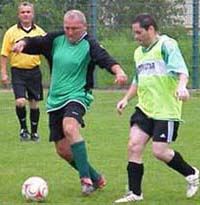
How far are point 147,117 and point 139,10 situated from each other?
16693mm

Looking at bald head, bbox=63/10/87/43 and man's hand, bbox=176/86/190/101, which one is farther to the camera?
bald head, bbox=63/10/87/43

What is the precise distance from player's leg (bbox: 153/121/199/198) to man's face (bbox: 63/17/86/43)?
1.20 m

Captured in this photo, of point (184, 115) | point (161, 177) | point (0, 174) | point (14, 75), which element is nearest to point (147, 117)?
point (161, 177)

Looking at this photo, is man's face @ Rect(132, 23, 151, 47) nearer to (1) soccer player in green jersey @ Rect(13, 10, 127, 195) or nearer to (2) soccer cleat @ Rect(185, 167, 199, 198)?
(1) soccer player in green jersey @ Rect(13, 10, 127, 195)

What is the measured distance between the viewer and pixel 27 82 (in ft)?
46.8

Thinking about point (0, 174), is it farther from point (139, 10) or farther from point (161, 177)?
point (139, 10)

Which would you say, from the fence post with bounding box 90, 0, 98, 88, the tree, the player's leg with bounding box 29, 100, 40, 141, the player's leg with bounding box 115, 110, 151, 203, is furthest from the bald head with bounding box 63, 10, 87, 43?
the tree

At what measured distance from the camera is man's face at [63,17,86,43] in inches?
360

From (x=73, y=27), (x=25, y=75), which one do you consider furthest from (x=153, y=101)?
(x=25, y=75)

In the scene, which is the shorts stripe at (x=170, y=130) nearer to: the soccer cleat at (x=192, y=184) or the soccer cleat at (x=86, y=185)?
the soccer cleat at (x=192, y=184)

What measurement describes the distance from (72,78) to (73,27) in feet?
1.75

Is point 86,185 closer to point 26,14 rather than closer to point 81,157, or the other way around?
point 81,157

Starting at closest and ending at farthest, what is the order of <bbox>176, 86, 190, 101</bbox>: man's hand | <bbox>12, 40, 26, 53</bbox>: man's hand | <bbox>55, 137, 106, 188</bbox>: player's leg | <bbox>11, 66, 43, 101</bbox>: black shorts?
<bbox>176, 86, 190, 101</bbox>: man's hand, <bbox>12, 40, 26, 53</bbox>: man's hand, <bbox>55, 137, 106, 188</bbox>: player's leg, <bbox>11, 66, 43, 101</bbox>: black shorts

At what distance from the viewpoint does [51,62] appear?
9586 mm
